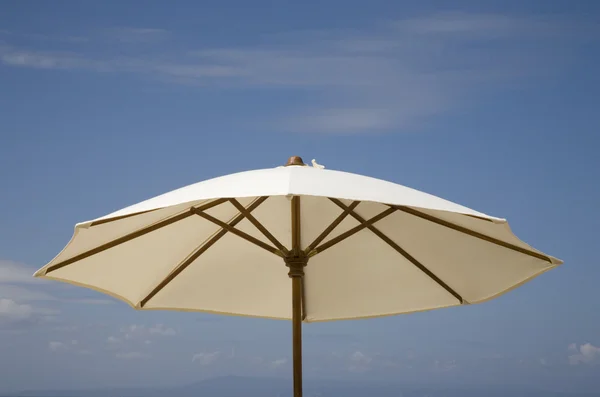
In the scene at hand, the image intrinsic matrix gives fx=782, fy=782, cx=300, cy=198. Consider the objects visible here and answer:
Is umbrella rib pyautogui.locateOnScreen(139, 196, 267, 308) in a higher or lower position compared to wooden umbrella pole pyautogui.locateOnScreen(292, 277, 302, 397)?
higher

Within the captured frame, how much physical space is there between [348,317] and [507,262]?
1.75m

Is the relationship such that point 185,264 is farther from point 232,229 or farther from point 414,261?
point 414,261

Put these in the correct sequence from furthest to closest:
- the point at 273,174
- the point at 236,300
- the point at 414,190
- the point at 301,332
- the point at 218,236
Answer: the point at 236,300, the point at 218,236, the point at 301,332, the point at 414,190, the point at 273,174

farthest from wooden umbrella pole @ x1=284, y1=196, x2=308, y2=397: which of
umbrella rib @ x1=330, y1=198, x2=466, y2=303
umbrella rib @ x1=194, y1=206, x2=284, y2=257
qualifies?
umbrella rib @ x1=330, y1=198, x2=466, y2=303

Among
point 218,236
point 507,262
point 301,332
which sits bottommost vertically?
A: point 301,332

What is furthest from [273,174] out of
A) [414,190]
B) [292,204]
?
[292,204]

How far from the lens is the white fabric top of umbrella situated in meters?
6.08

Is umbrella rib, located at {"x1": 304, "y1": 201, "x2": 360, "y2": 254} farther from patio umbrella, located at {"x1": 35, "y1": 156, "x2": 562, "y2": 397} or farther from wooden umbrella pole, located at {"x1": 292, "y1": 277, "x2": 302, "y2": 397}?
wooden umbrella pole, located at {"x1": 292, "y1": 277, "x2": 302, "y2": 397}

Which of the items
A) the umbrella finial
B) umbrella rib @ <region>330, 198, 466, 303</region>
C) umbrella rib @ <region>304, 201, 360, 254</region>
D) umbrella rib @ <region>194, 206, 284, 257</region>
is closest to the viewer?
the umbrella finial

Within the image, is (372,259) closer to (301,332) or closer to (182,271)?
(301,332)

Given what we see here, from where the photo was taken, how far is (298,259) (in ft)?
20.2

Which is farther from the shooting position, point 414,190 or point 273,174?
point 414,190

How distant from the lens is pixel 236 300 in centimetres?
746

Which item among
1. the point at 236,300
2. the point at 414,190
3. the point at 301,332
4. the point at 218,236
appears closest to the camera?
the point at 414,190
